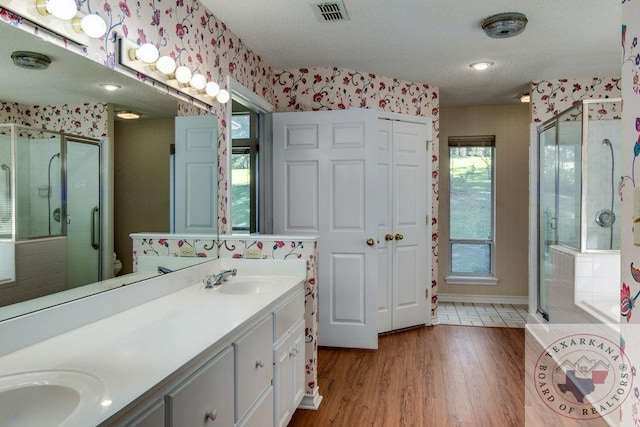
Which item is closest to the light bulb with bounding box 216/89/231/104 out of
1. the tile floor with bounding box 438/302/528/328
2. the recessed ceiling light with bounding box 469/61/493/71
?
the recessed ceiling light with bounding box 469/61/493/71

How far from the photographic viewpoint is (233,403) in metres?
1.50

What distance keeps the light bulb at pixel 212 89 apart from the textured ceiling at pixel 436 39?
472mm

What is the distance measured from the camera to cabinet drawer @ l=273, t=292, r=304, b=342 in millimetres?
1973

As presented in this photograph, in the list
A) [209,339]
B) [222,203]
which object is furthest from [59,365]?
[222,203]

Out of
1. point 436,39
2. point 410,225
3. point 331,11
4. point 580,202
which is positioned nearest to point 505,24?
point 436,39

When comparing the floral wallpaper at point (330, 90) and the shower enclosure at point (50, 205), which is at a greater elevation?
the floral wallpaper at point (330, 90)

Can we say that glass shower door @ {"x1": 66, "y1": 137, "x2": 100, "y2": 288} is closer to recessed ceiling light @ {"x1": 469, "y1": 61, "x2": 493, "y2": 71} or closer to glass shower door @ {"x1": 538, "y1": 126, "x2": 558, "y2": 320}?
recessed ceiling light @ {"x1": 469, "y1": 61, "x2": 493, "y2": 71}

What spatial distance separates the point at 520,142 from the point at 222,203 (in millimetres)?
3735

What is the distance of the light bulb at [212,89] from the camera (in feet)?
7.91

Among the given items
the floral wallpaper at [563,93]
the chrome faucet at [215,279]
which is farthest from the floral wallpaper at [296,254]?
the floral wallpaper at [563,93]

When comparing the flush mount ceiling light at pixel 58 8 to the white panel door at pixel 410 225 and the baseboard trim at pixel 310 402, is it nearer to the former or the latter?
the baseboard trim at pixel 310 402

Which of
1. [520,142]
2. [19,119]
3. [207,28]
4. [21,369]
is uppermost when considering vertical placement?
[207,28]

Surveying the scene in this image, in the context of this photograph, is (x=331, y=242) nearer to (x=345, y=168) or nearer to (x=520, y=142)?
(x=345, y=168)

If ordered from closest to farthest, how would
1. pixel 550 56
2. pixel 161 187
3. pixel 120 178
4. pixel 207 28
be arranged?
pixel 120 178 < pixel 161 187 < pixel 207 28 < pixel 550 56
